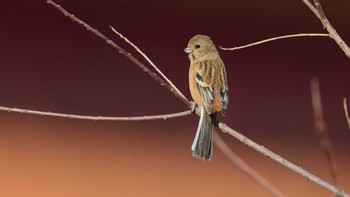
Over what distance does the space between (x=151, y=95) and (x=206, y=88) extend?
1.49 m

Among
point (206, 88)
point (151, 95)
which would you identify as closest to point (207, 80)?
point (206, 88)

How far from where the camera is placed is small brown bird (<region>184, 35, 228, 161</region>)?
2703mm

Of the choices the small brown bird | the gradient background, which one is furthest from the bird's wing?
the gradient background

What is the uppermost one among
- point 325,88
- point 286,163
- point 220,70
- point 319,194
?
point 325,88

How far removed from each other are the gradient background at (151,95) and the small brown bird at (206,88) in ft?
3.03

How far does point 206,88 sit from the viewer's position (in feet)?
10.0

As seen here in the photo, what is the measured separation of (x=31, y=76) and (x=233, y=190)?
1.43 m

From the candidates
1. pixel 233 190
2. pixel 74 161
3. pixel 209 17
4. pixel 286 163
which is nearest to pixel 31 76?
pixel 74 161

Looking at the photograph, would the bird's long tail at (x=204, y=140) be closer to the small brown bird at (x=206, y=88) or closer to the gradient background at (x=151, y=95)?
the small brown bird at (x=206, y=88)

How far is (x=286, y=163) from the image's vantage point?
145 centimetres

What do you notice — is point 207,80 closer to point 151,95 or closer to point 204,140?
point 204,140

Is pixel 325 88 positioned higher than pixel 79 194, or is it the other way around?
pixel 325 88

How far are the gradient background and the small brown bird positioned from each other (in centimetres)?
92

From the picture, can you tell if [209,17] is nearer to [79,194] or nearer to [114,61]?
[114,61]
